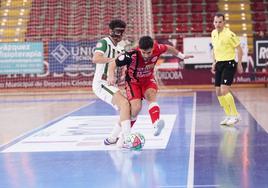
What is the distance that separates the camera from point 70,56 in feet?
64.1

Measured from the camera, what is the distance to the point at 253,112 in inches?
446

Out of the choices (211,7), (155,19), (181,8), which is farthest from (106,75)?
(211,7)

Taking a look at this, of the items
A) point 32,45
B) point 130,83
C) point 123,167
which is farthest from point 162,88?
point 123,167

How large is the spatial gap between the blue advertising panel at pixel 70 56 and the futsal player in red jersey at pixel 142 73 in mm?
12121

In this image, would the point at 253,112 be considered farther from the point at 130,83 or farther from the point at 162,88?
the point at 162,88

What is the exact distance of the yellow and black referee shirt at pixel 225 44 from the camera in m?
9.76

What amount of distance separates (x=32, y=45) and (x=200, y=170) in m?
14.6

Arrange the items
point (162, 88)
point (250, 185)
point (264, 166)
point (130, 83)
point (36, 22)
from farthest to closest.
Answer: point (36, 22)
point (162, 88)
point (130, 83)
point (264, 166)
point (250, 185)

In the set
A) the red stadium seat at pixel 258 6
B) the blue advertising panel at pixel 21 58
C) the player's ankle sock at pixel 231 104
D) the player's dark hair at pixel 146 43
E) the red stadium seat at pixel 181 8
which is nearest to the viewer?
the player's dark hair at pixel 146 43

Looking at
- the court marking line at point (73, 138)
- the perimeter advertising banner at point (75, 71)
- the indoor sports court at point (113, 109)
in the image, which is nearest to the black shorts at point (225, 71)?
the indoor sports court at point (113, 109)

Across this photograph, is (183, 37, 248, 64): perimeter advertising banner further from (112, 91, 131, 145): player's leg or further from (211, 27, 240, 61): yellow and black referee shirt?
(112, 91, 131, 145): player's leg

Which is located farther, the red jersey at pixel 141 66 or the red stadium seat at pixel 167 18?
the red stadium seat at pixel 167 18

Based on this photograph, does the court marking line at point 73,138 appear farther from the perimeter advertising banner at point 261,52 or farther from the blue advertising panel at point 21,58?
the perimeter advertising banner at point 261,52

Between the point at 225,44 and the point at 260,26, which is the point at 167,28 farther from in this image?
the point at 225,44
